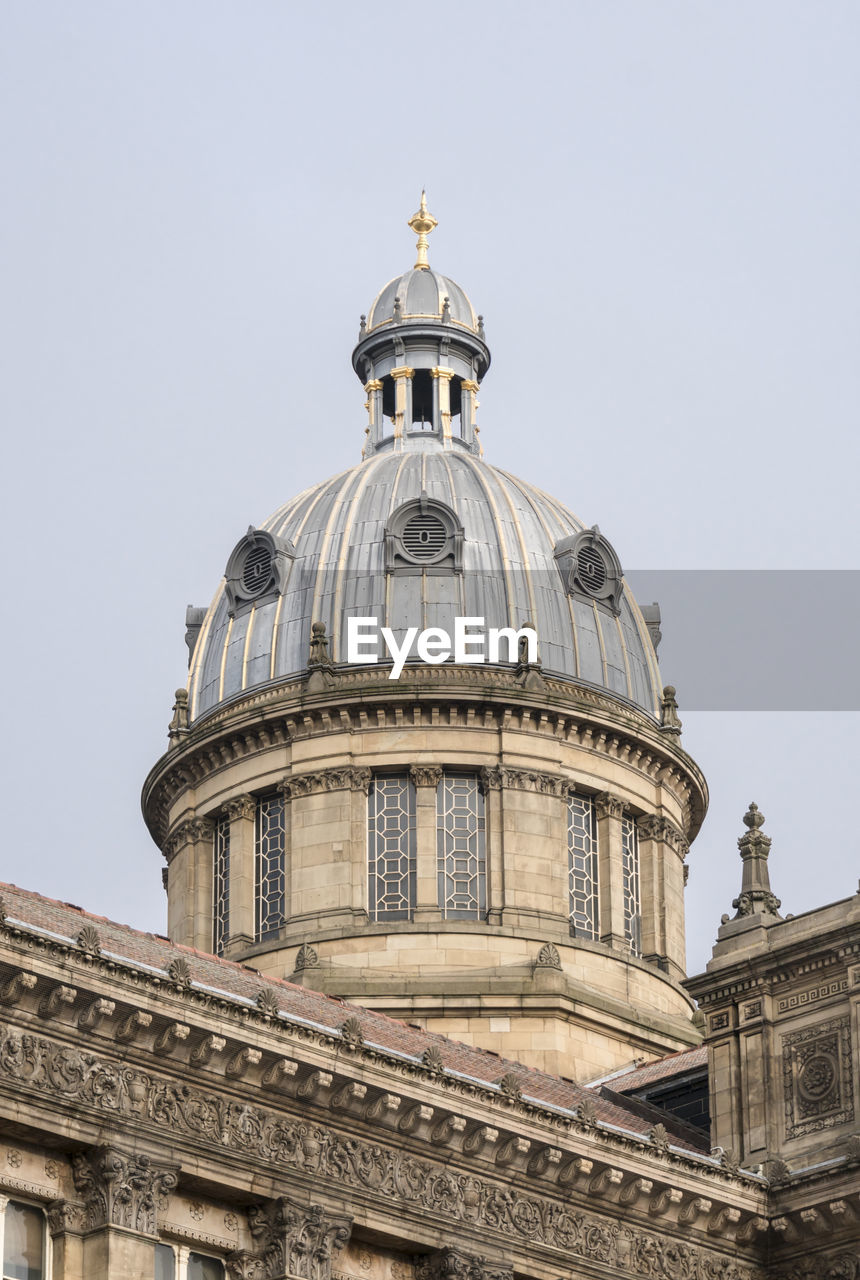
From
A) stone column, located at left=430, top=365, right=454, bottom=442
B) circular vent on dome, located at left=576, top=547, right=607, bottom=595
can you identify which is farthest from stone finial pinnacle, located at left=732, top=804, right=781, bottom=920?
stone column, located at left=430, top=365, right=454, bottom=442

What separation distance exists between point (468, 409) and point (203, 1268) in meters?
37.4

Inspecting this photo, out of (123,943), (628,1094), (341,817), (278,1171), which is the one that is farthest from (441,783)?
(278,1171)

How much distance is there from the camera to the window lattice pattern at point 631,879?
229ft

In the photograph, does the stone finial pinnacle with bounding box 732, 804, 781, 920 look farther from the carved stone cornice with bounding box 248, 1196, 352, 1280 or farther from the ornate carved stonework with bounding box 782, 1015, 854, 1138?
the carved stone cornice with bounding box 248, 1196, 352, 1280

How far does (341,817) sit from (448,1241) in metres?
22.5

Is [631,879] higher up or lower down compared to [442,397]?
lower down

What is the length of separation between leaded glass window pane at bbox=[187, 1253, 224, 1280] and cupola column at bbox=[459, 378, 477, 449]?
36.5m

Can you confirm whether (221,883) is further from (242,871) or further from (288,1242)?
(288,1242)

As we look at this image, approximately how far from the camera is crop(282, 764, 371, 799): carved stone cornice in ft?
224

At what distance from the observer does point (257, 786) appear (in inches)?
2746

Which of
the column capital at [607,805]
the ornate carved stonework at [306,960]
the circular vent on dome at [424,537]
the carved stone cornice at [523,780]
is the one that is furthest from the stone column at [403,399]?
the ornate carved stonework at [306,960]

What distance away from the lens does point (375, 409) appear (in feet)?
256

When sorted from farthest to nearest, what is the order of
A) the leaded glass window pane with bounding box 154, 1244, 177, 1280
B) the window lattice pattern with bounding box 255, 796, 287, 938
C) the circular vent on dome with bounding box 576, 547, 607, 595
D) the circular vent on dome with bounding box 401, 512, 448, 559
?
the circular vent on dome with bounding box 576, 547, 607, 595 < the circular vent on dome with bounding box 401, 512, 448, 559 < the window lattice pattern with bounding box 255, 796, 287, 938 < the leaded glass window pane with bounding box 154, 1244, 177, 1280

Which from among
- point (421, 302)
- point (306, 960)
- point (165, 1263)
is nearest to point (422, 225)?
point (421, 302)
